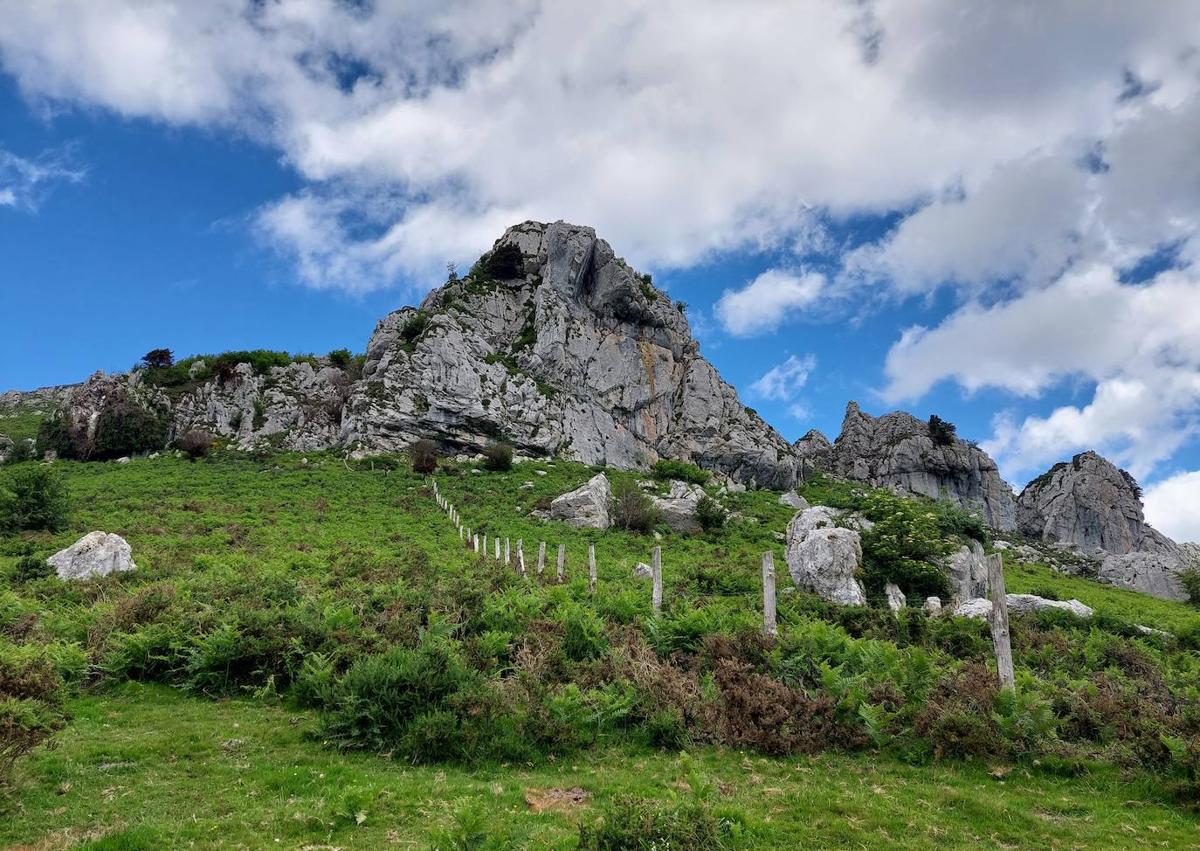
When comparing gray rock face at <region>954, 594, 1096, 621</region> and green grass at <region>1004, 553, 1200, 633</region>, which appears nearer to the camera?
gray rock face at <region>954, 594, 1096, 621</region>

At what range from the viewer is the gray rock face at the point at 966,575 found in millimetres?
27250

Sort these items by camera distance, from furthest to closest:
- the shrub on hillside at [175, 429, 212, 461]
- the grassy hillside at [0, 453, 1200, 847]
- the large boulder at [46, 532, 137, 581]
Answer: the shrub on hillside at [175, 429, 212, 461], the large boulder at [46, 532, 137, 581], the grassy hillside at [0, 453, 1200, 847]

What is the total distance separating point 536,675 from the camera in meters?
12.9

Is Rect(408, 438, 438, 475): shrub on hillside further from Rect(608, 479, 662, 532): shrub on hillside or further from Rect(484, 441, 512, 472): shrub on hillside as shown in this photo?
Rect(608, 479, 662, 532): shrub on hillside

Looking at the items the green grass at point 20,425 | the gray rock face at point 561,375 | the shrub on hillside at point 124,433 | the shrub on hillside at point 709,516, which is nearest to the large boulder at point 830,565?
the shrub on hillside at point 709,516

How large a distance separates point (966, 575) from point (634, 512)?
19478 mm

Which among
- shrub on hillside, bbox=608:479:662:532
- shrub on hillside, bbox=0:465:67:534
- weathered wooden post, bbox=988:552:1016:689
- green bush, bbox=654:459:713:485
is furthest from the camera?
green bush, bbox=654:459:713:485

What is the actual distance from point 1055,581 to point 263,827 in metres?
48.5

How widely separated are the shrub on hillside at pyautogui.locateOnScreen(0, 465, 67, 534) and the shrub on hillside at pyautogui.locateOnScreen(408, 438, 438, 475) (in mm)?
25397

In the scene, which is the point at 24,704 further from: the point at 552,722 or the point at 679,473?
the point at 679,473

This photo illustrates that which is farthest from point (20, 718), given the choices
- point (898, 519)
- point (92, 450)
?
point (92, 450)

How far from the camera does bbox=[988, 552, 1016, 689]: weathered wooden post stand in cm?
1265

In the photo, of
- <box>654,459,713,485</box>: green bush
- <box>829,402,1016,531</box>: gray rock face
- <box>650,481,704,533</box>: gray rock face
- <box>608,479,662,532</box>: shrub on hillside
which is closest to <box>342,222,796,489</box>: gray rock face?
<box>654,459,713,485</box>: green bush

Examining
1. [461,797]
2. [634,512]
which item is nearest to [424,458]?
[634,512]
